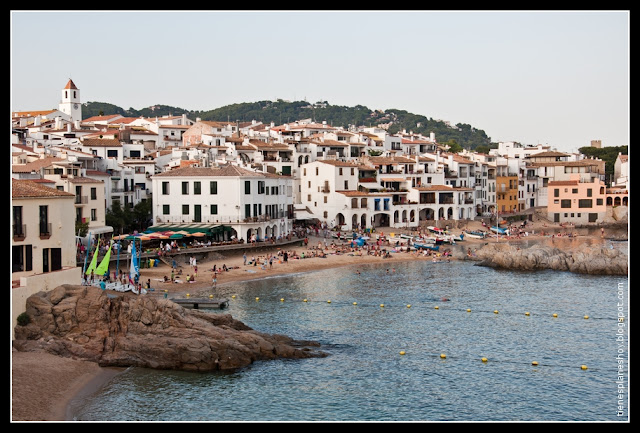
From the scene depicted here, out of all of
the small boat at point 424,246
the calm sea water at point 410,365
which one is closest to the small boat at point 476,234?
the small boat at point 424,246

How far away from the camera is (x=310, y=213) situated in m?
95.5

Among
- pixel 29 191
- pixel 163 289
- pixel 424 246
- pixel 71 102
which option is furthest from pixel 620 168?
pixel 29 191

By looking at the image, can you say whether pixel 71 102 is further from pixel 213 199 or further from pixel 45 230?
pixel 45 230

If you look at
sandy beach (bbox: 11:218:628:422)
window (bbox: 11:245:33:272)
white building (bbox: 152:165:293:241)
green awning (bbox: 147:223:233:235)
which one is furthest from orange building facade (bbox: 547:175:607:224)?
window (bbox: 11:245:33:272)

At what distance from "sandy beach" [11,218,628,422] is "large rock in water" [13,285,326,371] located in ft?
3.09

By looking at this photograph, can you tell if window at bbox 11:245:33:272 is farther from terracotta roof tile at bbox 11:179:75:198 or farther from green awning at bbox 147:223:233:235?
green awning at bbox 147:223:233:235

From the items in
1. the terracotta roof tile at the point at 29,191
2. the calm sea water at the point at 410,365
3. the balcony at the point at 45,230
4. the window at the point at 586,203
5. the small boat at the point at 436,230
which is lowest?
the calm sea water at the point at 410,365

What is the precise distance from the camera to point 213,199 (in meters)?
77.6

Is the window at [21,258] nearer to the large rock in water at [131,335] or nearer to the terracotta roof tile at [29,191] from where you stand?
the large rock in water at [131,335]

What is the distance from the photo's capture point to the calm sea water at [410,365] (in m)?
32.1

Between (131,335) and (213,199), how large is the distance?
40.9m

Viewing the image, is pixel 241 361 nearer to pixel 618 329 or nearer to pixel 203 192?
pixel 618 329

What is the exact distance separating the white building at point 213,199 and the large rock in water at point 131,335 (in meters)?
37.7
